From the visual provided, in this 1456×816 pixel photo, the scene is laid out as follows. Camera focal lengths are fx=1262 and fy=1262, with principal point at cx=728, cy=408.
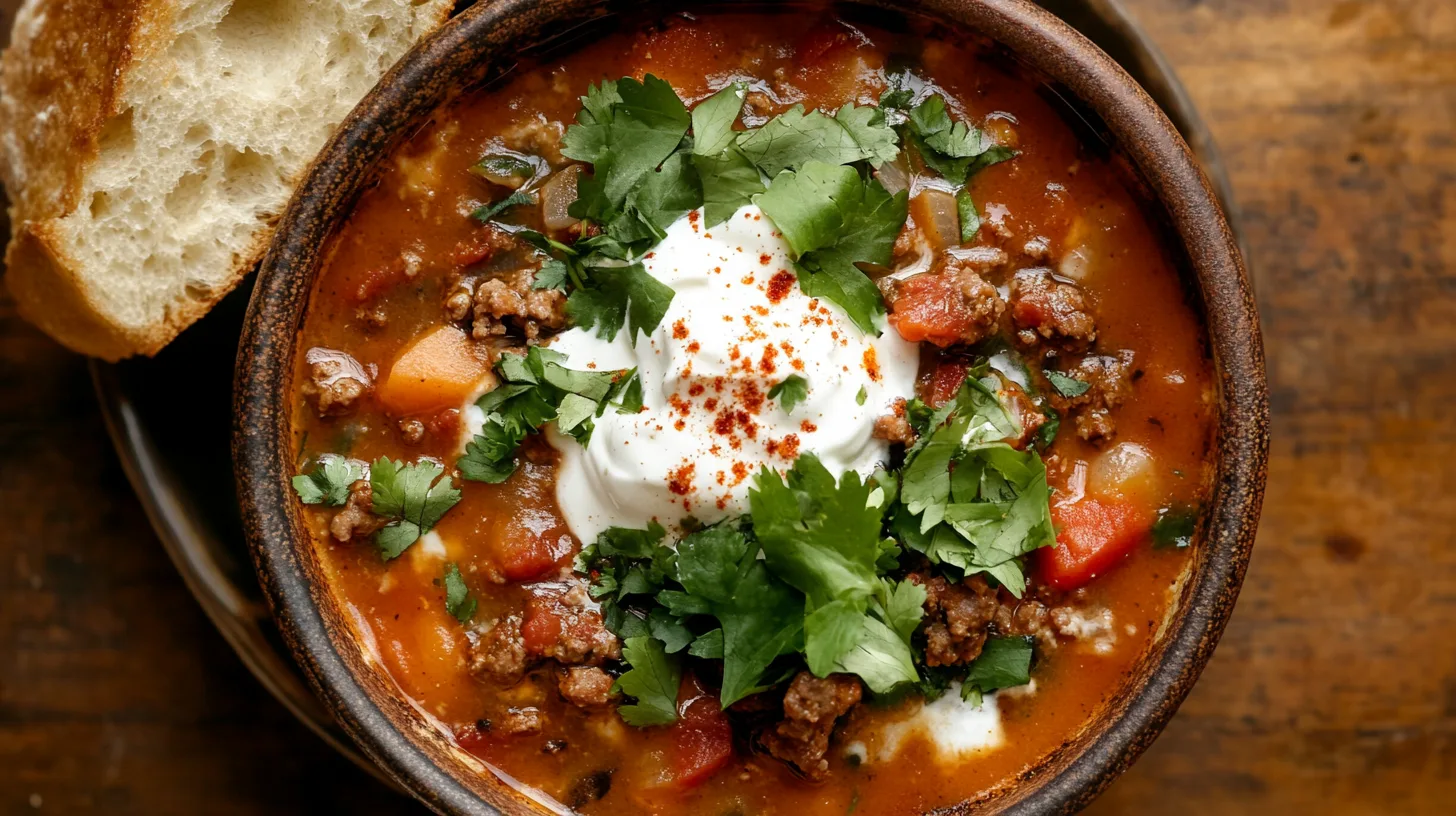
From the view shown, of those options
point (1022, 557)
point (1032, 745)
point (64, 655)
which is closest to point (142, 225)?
point (64, 655)

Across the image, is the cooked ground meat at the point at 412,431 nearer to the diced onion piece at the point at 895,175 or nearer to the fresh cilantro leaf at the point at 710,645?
the fresh cilantro leaf at the point at 710,645

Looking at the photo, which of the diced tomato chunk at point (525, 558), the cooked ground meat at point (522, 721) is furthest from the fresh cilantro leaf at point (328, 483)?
the cooked ground meat at point (522, 721)

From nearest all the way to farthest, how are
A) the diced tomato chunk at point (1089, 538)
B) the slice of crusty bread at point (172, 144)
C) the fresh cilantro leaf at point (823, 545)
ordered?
1. the fresh cilantro leaf at point (823, 545)
2. the diced tomato chunk at point (1089, 538)
3. the slice of crusty bread at point (172, 144)

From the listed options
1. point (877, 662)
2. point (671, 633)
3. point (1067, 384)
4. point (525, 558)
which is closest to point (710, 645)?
point (671, 633)

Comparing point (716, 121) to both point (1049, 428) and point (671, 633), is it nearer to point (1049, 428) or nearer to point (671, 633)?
point (1049, 428)

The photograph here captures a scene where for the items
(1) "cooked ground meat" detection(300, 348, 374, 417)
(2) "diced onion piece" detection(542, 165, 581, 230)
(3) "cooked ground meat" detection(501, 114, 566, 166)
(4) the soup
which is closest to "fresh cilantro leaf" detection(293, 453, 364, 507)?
(4) the soup
